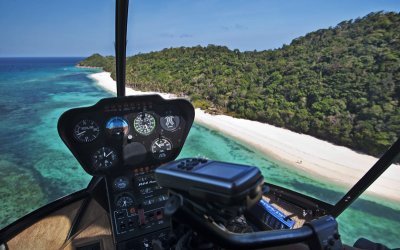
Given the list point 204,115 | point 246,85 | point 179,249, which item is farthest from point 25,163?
point 179,249

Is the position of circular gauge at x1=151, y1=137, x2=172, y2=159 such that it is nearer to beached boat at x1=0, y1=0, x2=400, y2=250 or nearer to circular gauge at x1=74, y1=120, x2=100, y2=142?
beached boat at x1=0, y1=0, x2=400, y2=250

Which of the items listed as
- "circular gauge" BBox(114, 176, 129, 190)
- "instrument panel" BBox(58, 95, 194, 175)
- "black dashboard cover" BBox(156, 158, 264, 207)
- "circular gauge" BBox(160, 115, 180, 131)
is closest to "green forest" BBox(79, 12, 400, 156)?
"instrument panel" BBox(58, 95, 194, 175)

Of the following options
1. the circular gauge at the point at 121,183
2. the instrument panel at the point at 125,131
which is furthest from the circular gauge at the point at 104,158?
the circular gauge at the point at 121,183

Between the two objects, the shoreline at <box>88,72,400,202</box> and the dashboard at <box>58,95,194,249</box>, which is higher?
the dashboard at <box>58,95,194,249</box>

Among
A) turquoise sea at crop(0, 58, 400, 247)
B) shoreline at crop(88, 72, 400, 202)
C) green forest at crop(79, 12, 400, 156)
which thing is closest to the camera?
green forest at crop(79, 12, 400, 156)

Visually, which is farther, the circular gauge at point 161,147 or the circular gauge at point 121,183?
the circular gauge at point 161,147

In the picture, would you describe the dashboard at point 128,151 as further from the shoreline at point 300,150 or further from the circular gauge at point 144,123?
the shoreline at point 300,150

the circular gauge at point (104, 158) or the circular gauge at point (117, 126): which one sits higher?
the circular gauge at point (117, 126)
